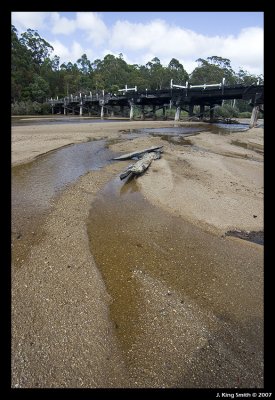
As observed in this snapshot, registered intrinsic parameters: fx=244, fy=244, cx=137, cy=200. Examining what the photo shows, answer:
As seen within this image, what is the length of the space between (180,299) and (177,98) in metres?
40.1

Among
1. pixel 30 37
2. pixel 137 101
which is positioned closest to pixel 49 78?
pixel 30 37

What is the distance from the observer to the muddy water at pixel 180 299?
303cm

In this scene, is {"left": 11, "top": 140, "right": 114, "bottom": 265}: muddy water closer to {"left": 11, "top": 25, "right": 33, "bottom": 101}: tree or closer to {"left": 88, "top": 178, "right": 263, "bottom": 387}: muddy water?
{"left": 88, "top": 178, "right": 263, "bottom": 387}: muddy water

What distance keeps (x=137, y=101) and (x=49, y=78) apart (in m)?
39.8

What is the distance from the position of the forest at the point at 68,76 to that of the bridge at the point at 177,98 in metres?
4.95

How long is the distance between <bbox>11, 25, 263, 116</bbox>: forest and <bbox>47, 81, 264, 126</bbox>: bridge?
195 inches

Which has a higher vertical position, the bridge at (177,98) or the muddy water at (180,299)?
the bridge at (177,98)

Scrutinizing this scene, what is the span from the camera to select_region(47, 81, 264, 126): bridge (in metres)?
31.0

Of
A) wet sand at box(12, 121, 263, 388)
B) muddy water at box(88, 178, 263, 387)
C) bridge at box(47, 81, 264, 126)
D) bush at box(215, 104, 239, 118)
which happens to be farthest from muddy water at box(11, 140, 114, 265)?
bush at box(215, 104, 239, 118)

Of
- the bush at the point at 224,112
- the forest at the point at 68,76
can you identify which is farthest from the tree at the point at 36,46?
the bush at the point at 224,112

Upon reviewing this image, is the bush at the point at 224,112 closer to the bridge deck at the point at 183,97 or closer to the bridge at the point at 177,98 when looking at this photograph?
the bridge at the point at 177,98

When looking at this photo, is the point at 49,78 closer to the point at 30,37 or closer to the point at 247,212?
the point at 30,37

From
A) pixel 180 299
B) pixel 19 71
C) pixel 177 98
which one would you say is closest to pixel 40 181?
pixel 180 299
